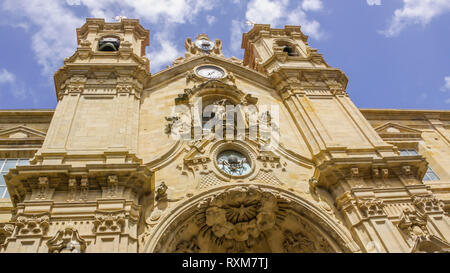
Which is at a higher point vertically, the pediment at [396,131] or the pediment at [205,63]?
the pediment at [205,63]

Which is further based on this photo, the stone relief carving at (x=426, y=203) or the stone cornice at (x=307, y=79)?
the stone cornice at (x=307, y=79)

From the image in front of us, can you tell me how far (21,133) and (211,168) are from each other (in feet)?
32.0

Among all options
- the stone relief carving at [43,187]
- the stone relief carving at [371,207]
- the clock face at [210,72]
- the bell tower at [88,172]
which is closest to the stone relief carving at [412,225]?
the stone relief carving at [371,207]

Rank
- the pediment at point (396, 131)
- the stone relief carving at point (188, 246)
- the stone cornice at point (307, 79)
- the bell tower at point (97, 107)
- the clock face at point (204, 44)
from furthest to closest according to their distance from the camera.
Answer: the clock face at point (204, 44), the pediment at point (396, 131), the stone cornice at point (307, 79), the bell tower at point (97, 107), the stone relief carving at point (188, 246)

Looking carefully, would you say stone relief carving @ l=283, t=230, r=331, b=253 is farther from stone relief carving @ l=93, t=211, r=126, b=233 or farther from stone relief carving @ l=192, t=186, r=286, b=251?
stone relief carving @ l=93, t=211, r=126, b=233

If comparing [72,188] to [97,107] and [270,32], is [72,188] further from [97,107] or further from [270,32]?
[270,32]

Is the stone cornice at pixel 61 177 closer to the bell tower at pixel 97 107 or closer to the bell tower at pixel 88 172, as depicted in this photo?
the bell tower at pixel 88 172

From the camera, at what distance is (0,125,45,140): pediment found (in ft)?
55.9

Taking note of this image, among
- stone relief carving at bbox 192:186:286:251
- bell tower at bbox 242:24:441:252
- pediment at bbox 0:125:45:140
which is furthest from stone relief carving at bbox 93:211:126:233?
pediment at bbox 0:125:45:140

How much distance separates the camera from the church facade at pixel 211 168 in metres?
11.0

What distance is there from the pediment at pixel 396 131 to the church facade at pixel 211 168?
75 millimetres

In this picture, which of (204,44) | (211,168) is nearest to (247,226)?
(211,168)

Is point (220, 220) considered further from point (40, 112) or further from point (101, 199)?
point (40, 112)

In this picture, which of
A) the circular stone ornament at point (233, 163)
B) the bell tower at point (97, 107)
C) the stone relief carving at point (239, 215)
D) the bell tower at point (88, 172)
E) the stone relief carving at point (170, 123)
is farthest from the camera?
the stone relief carving at point (170, 123)
